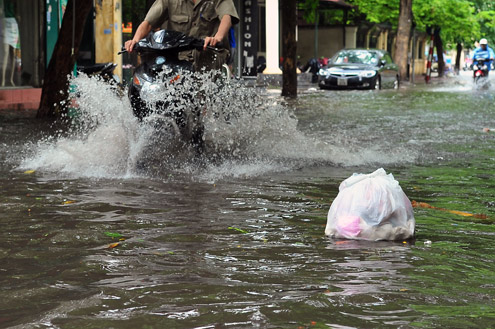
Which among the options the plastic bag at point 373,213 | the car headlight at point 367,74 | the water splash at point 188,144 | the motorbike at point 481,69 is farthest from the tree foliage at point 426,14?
the plastic bag at point 373,213

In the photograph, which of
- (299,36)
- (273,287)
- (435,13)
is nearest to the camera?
(273,287)

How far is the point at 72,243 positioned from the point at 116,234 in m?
0.34

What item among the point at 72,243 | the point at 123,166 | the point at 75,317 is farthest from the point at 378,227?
the point at 123,166

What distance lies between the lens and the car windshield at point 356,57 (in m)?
32.9

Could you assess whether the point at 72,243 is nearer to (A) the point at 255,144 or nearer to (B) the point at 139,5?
(A) the point at 255,144

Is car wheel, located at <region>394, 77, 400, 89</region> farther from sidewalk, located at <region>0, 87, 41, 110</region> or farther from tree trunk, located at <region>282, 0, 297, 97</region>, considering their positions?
sidewalk, located at <region>0, 87, 41, 110</region>

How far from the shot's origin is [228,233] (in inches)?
211

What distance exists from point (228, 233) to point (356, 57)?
28529mm

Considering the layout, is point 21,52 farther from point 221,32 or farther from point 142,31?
point 221,32

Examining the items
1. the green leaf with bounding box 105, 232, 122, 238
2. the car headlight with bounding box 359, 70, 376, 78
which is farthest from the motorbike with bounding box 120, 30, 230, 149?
the car headlight with bounding box 359, 70, 376, 78

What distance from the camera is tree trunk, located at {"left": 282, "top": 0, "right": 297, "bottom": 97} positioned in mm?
24422

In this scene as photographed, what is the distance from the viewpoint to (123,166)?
27.3 feet

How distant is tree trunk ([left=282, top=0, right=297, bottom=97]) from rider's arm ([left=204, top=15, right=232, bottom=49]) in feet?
50.8

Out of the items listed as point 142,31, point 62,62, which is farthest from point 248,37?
point 142,31
